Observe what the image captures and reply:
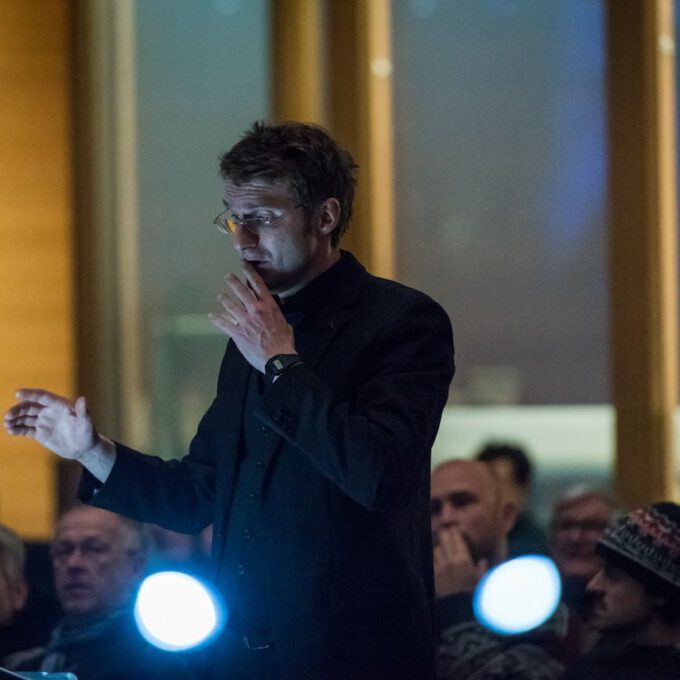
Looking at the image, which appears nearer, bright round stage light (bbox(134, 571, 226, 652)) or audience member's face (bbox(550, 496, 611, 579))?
bright round stage light (bbox(134, 571, 226, 652))

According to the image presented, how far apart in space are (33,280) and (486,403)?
164 cm

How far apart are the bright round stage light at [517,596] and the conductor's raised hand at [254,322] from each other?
1.70 metres

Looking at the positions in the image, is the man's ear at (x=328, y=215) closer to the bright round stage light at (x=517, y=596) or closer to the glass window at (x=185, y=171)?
the bright round stage light at (x=517, y=596)

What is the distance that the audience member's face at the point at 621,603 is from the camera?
298 centimetres

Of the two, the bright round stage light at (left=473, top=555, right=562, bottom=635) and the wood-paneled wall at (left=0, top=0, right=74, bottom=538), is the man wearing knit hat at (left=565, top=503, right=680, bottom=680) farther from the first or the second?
the wood-paneled wall at (left=0, top=0, right=74, bottom=538)

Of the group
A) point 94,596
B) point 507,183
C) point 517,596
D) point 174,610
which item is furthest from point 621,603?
point 507,183

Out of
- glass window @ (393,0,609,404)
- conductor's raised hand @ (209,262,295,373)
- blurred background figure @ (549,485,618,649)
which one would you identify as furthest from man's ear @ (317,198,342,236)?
glass window @ (393,0,609,404)

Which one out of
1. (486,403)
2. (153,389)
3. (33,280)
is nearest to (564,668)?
(486,403)

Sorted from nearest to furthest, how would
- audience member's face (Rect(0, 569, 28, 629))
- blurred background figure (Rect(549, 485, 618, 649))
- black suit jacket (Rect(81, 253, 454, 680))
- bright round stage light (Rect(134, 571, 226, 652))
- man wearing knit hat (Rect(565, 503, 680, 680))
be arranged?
1. black suit jacket (Rect(81, 253, 454, 680))
2. bright round stage light (Rect(134, 571, 226, 652))
3. man wearing knit hat (Rect(565, 503, 680, 680))
4. blurred background figure (Rect(549, 485, 618, 649))
5. audience member's face (Rect(0, 569, 28, 629))

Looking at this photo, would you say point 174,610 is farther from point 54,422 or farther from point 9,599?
point 9,599

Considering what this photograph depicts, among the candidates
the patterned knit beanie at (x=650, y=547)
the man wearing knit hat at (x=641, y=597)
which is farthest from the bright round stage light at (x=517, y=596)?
the patterned knit beanie at (x=650, y=547)

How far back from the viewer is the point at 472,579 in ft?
11.4

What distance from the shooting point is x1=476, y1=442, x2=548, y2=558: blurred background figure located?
3725 millimetres

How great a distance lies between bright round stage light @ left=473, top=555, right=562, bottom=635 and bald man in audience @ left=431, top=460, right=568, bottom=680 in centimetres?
2
